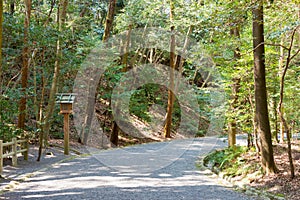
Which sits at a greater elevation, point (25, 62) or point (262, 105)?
point (25, 62)

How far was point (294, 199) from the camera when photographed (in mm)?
4797

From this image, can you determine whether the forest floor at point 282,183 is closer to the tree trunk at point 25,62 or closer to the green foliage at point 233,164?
the green foliage at point 233,164

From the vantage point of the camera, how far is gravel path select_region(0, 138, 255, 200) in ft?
17.4

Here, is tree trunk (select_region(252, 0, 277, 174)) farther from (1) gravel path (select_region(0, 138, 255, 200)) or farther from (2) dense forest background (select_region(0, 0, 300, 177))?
(1) gravel path (select_region(0, 138, 255, 200))

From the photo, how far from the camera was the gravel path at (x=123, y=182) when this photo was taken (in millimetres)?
5297

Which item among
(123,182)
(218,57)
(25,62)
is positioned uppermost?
(25,62)

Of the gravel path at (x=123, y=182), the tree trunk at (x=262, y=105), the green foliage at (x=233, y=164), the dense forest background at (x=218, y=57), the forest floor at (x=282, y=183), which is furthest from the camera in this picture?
the green foliage at (x=233, y=164)

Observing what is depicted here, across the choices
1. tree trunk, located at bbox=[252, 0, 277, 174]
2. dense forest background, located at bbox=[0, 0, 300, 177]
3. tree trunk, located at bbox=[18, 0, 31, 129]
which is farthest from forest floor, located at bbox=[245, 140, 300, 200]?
tree trunk, located at bbox=[18, 0, 31, 129]

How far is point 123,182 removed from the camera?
6.41 metres

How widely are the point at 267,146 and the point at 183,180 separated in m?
1.97

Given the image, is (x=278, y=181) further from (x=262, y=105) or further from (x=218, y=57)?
(x=218, y=57)

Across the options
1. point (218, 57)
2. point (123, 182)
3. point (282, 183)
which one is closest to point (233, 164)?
point (282, 183)

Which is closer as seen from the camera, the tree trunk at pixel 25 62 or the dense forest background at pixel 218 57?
the dense forest background at pixel 218 57

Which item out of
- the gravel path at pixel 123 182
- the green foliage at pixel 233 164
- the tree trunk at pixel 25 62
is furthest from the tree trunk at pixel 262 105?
the tree trunk at pixel 25 62
